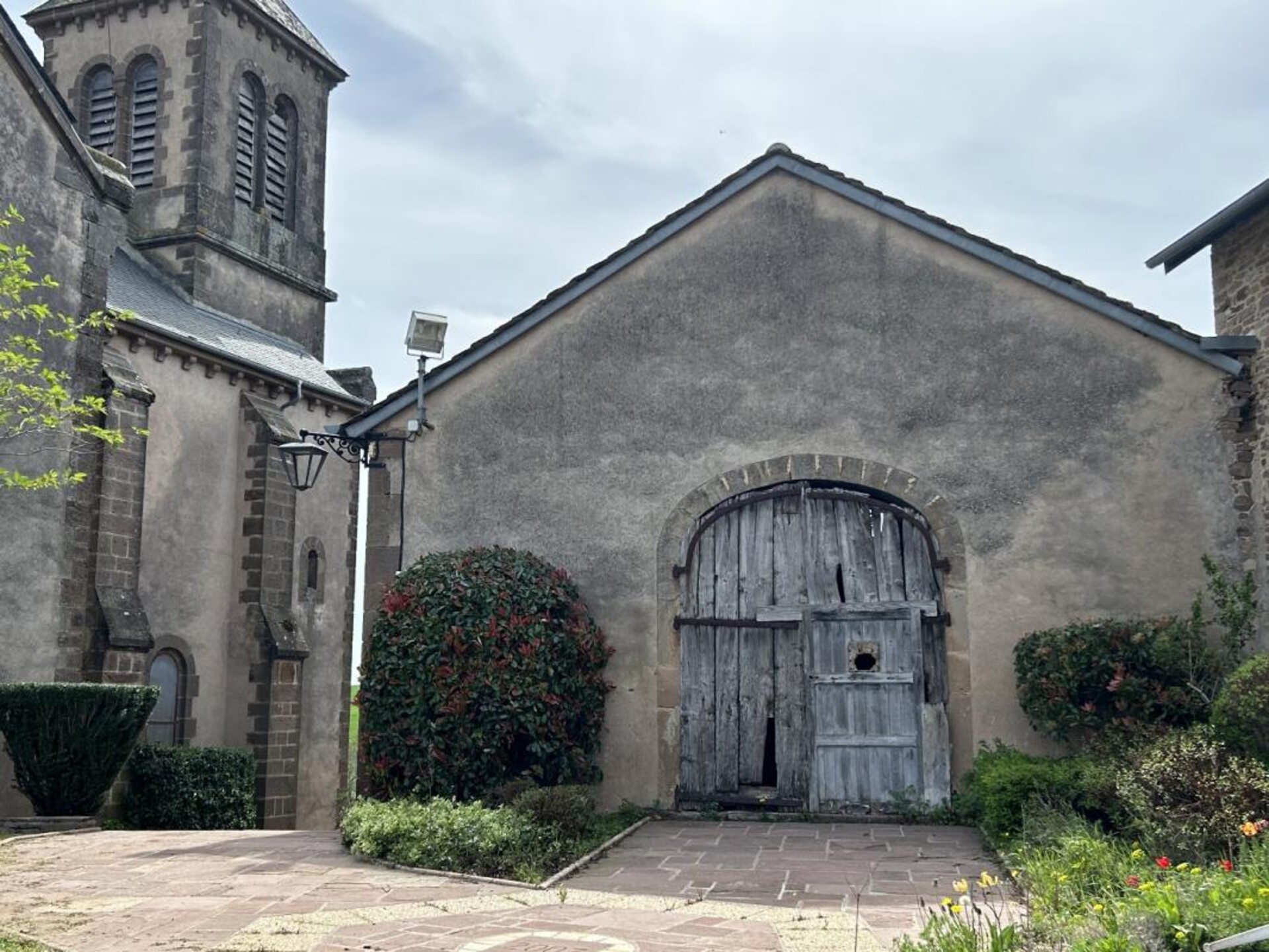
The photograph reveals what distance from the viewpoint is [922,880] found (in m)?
8.01

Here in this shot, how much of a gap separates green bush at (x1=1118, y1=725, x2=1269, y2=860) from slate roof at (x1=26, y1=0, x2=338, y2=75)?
22625mm

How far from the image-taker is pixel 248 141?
81.8 ft

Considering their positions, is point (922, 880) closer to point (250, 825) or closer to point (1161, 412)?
point (1161, 412)

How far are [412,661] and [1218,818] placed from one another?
660 cm

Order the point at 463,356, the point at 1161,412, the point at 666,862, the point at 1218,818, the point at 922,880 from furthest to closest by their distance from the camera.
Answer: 1. the point at 463,356
2. the point at 1161,412
3. the point at 666,862
4. the point at 922,880
5. the point at 1218,818

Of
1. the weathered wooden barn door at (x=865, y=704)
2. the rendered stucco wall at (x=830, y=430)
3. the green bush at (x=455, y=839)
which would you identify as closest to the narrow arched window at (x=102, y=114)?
the rendered stucco wall at (x=830, y=430)

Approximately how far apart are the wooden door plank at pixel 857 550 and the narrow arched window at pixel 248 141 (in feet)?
55.6

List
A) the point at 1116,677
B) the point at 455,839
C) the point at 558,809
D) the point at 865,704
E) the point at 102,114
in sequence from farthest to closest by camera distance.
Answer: the point at 102,114, the point at 865,704, the point at 1116,677, the point at 558,809, the point at 455,839

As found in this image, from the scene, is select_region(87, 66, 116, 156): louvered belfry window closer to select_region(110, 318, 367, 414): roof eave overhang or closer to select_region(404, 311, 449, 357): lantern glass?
select_region(110, 318, 367, 414): roof eave overhang

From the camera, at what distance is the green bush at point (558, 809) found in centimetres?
924

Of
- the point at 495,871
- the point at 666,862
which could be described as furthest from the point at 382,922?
the point at 666,862

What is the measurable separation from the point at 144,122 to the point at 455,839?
65.3 ft

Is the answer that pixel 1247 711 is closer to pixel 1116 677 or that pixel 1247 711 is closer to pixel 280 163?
pixel 1116 677

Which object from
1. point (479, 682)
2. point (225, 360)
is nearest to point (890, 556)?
point (479, 682)
